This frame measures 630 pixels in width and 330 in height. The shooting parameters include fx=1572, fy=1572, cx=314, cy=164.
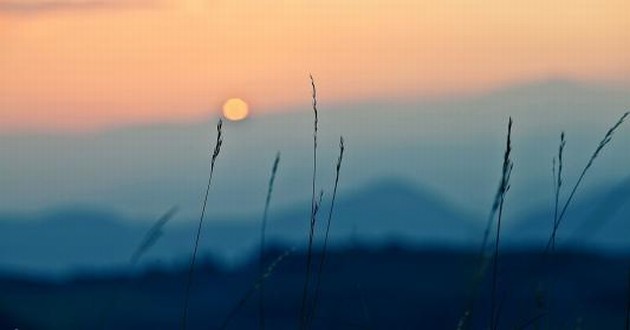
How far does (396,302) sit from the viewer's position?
7294cm

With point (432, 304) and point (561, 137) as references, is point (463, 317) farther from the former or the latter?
point (432, 304)

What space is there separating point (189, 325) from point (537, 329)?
92cm

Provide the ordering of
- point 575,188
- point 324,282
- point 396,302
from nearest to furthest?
point 324,282, point 575,188, point 396,302

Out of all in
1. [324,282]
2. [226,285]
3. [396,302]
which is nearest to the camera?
[324,282]

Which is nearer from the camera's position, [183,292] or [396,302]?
[183,292]

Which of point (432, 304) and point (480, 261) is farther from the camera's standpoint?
point (432, 304)

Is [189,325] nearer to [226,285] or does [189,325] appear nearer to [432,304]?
[226,285]

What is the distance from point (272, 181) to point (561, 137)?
0.77 metres

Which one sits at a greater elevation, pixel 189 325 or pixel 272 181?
pixel 272 181

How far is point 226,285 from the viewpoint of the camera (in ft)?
185

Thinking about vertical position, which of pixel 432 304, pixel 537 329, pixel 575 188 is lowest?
pixel 432 304

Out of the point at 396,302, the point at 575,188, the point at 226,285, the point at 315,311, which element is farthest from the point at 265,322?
the point at 396,302

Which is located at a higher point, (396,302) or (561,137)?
(561,137)

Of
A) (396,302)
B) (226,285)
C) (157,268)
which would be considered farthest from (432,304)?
(157,268)
